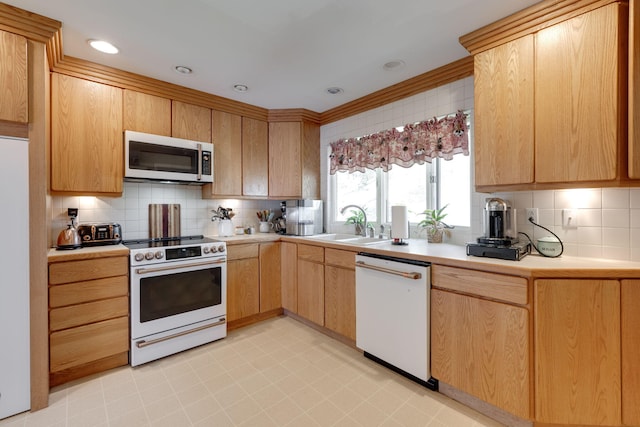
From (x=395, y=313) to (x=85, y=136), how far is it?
2766 mm

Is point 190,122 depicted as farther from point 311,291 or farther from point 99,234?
point 311,291

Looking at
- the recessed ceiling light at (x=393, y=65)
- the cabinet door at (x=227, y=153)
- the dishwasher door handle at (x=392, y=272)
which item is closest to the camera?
the dishwasher door handle at (x=392, y=272)

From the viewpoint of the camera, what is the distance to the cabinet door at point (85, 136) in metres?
2.16

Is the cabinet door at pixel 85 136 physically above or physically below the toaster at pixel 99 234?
above

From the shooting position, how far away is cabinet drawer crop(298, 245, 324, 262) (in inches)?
106

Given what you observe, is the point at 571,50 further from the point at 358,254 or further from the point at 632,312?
the point at 358,254

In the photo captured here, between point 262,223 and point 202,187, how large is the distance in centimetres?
82

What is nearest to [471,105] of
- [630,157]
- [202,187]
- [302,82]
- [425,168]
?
[425,168]

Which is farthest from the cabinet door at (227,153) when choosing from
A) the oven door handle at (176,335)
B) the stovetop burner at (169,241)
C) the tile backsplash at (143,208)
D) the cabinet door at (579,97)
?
the cabinet door at (579,97)

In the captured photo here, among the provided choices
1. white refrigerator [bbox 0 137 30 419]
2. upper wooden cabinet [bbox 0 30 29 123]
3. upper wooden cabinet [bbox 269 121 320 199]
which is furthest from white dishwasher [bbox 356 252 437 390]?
upper wooden cabinet [bbox 0 30 29 123]

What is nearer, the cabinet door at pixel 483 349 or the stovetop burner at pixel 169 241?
the cabinet door at pixel 483 349

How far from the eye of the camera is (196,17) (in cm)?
172

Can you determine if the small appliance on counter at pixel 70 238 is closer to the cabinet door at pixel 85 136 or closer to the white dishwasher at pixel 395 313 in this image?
the cabinet door at pixel 85 136

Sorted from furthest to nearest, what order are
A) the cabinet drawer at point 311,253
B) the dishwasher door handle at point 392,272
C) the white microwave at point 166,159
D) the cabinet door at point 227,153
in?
1. the cabinet door at point 227,153
2. the cabinet drawer at point 311,253
3. the white microwave at point 166,159
4. the dishwasher door handle at point 392,272
